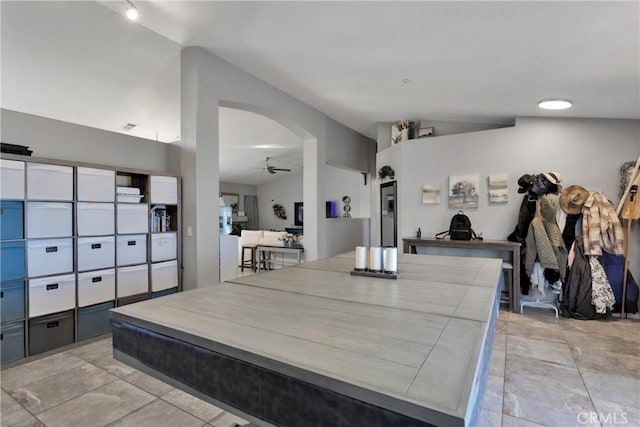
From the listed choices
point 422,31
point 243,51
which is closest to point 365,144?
point 243,51

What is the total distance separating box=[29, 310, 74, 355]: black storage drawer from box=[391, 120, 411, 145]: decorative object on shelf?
4.83 metres

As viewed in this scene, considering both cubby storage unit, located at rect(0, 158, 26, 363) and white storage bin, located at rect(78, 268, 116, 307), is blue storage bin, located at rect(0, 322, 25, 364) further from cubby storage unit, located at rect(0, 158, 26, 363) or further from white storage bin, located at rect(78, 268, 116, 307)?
white storage bin, located at rect(78, 268, 116, 307)

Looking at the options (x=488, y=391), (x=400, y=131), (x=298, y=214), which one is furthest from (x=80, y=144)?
(x=298, y=214)

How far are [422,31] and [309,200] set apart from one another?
3.57m

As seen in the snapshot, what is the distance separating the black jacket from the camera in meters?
3.75

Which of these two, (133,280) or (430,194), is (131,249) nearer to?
(133,280)

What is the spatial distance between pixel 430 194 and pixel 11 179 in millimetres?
4726

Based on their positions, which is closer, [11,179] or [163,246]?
[11,179]

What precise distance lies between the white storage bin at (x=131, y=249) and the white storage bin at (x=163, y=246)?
9 centimetres

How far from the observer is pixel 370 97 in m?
4.43

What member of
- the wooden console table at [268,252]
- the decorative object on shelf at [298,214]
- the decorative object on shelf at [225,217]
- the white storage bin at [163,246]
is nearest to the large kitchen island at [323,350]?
the white storage bin at [163,246]

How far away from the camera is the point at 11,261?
100 inches

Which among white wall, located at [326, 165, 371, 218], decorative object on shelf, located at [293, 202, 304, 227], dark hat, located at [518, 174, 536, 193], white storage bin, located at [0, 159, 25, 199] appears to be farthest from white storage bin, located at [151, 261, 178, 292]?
decorative object on shelf, located at [293, 202, 304, 227]

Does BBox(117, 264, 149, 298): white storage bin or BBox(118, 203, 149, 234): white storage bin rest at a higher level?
BBox(118, 203, 149, 234): white storage bin
